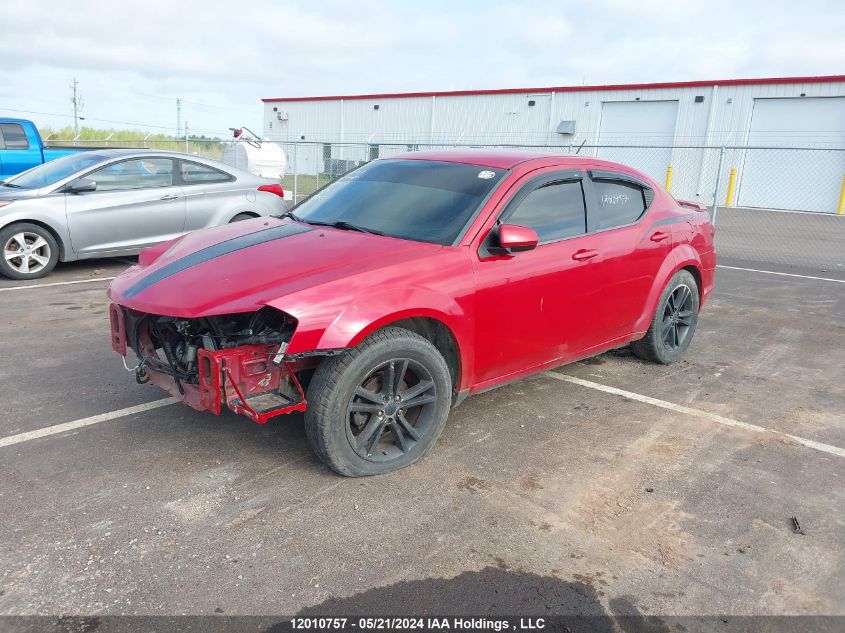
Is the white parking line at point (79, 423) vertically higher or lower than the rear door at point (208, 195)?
lower

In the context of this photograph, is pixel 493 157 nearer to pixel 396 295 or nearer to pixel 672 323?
pixel 396 295

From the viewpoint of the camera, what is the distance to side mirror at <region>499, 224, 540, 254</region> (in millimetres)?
3840

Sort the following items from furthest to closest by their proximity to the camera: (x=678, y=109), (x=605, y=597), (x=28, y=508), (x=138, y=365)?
1. (x=678, y=109)
2. (x=138, y=365)
3. (x=28, y=508)
4. (x=605, y=597)

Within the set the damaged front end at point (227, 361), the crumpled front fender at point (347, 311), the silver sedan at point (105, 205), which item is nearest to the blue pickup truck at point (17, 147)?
the silver sedan at point (105, 205)

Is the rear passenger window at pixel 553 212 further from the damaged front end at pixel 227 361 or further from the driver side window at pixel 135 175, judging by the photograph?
the driver side window at pixel 135 175

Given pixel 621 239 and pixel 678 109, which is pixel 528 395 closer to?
pixel 621 239

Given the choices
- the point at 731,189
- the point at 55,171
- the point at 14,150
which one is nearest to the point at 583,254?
the point at 55,171

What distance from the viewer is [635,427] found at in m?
4.49

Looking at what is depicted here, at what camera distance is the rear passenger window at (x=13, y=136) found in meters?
12.7

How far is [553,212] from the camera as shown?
4504 mm

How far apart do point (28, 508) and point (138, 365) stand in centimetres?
92

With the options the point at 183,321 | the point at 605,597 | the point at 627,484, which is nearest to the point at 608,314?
the point at 627,484

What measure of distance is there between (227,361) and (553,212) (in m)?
2.34

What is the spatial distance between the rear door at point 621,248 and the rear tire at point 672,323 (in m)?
0.35
